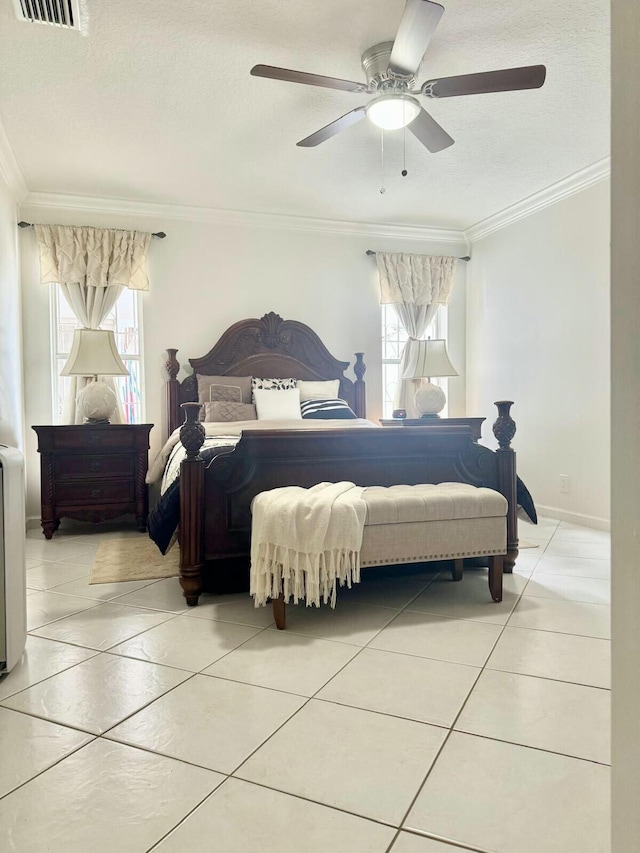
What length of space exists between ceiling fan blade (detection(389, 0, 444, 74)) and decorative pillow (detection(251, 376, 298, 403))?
265 centimetres

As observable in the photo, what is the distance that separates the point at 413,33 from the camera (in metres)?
2.19

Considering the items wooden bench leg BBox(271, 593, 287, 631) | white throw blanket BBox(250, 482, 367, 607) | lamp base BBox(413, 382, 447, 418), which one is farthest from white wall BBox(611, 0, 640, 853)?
lamp base BBox(413, 382, 447, 418)

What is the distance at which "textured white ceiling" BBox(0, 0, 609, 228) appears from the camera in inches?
97.2

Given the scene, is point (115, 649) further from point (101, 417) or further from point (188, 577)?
point (101, 417)

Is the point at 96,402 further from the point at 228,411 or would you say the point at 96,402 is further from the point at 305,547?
the point at 305,547

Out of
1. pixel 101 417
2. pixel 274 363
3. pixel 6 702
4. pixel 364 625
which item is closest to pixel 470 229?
pixel 274 363

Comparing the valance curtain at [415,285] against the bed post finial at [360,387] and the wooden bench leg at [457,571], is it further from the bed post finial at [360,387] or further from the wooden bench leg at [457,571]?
the wooden bench leg at [457,571]

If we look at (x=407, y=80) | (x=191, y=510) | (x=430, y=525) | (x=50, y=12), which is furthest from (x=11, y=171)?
(x=430, y=525)

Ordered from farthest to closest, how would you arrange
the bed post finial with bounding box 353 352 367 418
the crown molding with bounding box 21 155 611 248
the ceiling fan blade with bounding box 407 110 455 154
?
the bed post finial with bounding box 353 352 367 418 → the crown molding with bounding box 21 155 611 248 → the ceiling fan blade with bounding box 407 110 455 154

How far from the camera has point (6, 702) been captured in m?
1.70

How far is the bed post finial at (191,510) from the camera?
252cm

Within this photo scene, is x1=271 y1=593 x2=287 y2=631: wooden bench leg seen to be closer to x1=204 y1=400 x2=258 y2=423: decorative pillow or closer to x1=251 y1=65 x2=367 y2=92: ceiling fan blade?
x1=251 y1=65 x2=367 y2=92: ceiling fan blade

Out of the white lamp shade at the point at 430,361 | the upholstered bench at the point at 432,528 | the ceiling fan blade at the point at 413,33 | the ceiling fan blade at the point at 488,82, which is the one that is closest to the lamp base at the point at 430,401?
the white lamp shade at the point at 430,361

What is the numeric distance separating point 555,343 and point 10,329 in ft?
13.3
